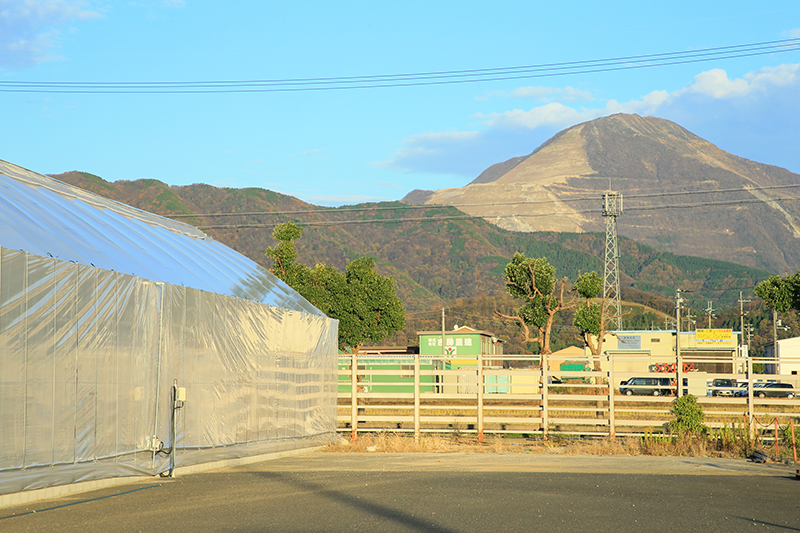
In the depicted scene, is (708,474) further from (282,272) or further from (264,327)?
(282,272)

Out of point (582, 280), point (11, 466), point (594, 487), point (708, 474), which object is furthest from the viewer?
point (582, 280)

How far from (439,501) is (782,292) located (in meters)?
29.7

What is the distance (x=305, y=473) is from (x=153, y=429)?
2.89 meters

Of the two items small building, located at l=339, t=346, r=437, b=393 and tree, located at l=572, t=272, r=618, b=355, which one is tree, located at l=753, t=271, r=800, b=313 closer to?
tree, located at l=572, t=272, r=618, b=355

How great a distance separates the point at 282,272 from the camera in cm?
4600

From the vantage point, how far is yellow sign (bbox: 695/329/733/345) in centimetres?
7388

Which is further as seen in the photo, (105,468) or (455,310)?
(455,310)

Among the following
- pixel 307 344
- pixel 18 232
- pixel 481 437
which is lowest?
pixel 481 437

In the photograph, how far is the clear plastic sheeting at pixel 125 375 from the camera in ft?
33.9

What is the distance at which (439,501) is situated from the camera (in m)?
10.5

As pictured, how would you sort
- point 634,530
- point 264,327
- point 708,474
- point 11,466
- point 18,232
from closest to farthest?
1. point 634,530
2. point 11,466
3. point 18,232
4. point 708,474
5. point 264,327

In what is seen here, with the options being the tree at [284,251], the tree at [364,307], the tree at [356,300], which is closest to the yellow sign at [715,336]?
the tree at [356,300]

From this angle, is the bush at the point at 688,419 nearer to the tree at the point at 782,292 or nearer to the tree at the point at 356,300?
the tree at the point at 782,292

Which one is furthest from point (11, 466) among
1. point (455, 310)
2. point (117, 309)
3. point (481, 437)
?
point (455, 310)
